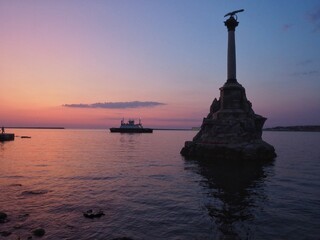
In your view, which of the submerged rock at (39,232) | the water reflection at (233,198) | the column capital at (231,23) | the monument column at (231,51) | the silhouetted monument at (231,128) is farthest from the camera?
the column capital at (231,23)

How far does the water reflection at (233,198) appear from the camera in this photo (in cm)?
1264

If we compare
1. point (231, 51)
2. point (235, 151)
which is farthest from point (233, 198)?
point (231, 51)

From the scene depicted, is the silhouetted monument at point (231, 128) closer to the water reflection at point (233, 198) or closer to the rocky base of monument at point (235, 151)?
the rocky base of monument at point (235, 151)

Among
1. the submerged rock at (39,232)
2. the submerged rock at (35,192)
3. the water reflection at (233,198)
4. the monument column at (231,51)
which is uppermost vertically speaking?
the monument column at (231,51)

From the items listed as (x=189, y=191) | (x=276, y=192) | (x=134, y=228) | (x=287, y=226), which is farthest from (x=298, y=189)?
(x=134, y=228)

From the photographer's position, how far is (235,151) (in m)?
39.8

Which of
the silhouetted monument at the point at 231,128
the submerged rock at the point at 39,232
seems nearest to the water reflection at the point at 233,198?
the submerged rock at the point at 39,232

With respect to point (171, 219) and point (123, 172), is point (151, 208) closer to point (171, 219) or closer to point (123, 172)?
point (171, 219)

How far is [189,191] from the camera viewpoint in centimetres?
2042

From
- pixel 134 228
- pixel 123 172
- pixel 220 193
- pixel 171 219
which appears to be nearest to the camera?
pixel 134 228

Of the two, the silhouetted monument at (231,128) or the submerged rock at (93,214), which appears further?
the silhouetted monument at (231,128)

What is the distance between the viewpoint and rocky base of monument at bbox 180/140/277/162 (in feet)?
129

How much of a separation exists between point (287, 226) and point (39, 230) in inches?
417

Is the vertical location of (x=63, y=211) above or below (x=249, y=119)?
below
